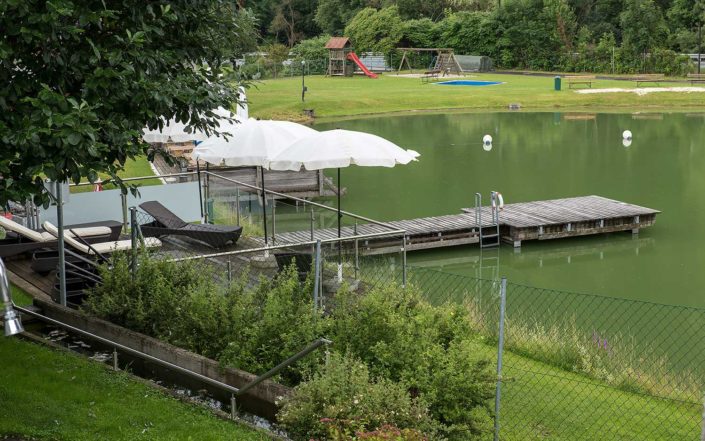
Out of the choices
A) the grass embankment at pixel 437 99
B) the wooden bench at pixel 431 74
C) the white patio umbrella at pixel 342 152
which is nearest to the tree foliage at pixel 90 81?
the white patio umbrella at pixel 342 152

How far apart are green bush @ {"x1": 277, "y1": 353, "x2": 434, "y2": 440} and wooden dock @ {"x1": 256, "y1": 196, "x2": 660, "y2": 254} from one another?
12.4 metres

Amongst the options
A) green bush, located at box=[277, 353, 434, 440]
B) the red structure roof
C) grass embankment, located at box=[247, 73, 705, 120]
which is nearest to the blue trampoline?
grass embankment, located at box=[247, 73, 705, 120]

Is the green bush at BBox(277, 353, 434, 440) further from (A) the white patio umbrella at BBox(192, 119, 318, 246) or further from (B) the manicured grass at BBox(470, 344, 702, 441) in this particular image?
(A) the white patio umbrella at BBox(192, 119, 318, 246)

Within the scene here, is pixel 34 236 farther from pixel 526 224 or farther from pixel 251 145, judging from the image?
pixel 526 224

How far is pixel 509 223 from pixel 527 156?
45.0 feet

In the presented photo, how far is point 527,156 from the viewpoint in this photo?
35062 millimetres

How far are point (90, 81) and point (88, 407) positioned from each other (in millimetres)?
2870

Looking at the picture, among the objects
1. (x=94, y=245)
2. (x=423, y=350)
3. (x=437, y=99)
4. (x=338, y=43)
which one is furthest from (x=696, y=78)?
(x=423, y=350)

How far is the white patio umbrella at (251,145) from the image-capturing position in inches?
595

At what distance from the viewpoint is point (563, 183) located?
29156mm

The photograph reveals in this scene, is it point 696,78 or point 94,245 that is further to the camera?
point 696,78

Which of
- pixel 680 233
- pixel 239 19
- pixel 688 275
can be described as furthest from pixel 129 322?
pixel 680 233

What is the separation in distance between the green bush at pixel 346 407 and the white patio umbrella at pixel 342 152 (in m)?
6.43

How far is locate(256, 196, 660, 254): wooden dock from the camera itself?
21.3 m
